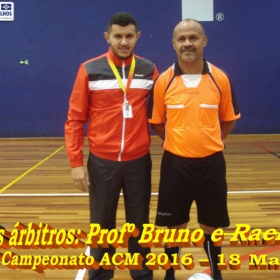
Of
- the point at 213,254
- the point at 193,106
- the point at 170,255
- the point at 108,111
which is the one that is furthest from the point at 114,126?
the point at 213,254

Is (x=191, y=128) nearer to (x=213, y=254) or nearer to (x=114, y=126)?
(x=114, y=126)

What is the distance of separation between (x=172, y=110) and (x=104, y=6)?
21.5 feet

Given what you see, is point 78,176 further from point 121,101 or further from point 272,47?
point 272,47

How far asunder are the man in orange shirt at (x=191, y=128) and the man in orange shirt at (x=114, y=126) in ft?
0.37

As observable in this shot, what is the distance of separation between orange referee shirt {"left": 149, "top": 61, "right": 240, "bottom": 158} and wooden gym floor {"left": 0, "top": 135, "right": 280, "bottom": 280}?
0.89m

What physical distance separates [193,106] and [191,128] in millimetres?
120

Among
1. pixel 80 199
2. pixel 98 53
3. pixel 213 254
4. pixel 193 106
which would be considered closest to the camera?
pixel 193 106

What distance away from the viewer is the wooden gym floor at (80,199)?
2.87 m

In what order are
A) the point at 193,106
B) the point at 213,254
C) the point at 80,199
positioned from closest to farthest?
the point at 193,106 → the point at 213,254 → the point at 80,199

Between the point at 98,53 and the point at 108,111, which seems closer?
the point at 108,111

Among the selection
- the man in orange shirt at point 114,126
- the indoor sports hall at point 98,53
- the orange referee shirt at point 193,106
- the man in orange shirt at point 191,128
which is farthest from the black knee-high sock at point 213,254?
the indoor sports hall at point 98,53

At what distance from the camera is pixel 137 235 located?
260 centimetres

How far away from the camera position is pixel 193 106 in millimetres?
2391

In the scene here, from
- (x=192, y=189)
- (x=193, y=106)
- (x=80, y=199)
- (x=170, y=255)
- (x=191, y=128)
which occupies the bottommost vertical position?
(x=80, y=199)
